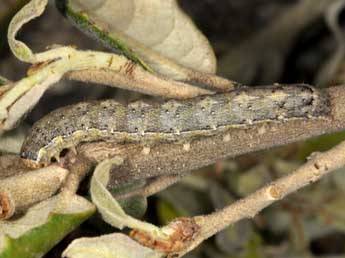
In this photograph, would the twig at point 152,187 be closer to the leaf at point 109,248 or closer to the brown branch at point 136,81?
the brown branch at point 136,81

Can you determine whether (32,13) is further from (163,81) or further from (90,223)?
(90,223)

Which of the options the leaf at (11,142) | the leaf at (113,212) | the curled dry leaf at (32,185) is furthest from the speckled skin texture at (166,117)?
the leaf at (113,212)

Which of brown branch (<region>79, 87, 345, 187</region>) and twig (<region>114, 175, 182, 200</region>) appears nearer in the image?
brown branch (<region>79, 87, 345, 187</region>)

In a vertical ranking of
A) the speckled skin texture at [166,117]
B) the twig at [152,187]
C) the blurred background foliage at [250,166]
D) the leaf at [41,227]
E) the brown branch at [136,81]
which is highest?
the brown branch at [136,81]

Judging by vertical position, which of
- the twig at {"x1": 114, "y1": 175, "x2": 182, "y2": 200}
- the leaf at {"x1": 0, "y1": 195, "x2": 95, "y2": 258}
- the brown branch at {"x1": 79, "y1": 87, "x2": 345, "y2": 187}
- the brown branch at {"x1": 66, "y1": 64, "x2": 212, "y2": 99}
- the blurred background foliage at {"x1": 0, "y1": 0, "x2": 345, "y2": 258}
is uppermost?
the brown branch at {"x1": 66, "y1": 64, "x2": 212, "y2": 99}

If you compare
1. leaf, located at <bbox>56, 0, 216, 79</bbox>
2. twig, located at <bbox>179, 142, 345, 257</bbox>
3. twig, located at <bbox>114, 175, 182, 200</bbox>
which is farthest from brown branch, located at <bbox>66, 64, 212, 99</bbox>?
twig, located at <bbox>179, 142, 345, 257</bbox>

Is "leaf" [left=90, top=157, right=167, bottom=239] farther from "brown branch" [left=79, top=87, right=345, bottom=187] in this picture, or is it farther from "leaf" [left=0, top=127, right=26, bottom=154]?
"leaf" [left=0, top=127, right=26, bottom=154]

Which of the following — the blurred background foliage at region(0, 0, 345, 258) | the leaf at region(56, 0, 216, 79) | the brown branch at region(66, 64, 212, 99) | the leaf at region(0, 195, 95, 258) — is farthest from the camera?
the blurred background foliage at region(0, 0, 345, 258)
